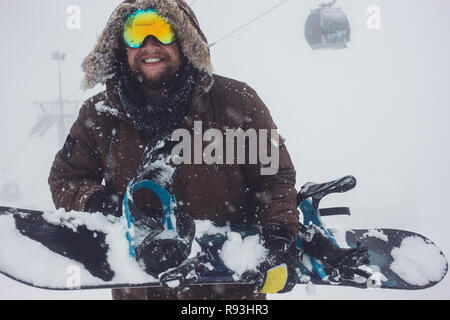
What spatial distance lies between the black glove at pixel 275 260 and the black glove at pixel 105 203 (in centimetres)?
62

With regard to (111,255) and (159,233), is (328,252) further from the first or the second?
(111,255)

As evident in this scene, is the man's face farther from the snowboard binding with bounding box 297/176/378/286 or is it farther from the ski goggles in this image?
the snowboard binding with bounding box 297/176/378/286

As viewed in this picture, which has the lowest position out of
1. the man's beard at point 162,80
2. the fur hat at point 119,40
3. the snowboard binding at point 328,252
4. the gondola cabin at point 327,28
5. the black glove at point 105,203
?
the snowboard binding at point 328,252

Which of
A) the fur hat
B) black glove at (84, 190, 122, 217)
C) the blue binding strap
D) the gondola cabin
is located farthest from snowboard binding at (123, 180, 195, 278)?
the gondola cabin

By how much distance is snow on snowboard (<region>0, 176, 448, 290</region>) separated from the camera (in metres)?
1.69

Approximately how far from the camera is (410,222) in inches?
561

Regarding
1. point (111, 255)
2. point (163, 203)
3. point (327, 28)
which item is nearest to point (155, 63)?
point (163, 203)

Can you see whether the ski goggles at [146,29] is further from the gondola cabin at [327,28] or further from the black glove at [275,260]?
the gondola cabin at [327,28]

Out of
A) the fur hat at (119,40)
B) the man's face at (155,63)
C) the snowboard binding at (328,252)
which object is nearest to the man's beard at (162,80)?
the man's face at (155,63)

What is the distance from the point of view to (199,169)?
5.63 ft

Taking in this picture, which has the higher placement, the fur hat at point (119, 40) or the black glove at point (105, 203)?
the fur hat at point (119, 40)

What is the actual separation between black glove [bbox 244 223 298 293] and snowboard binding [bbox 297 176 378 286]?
0.34 meters

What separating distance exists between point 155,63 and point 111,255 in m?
0.86

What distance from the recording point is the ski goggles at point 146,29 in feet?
5.81
